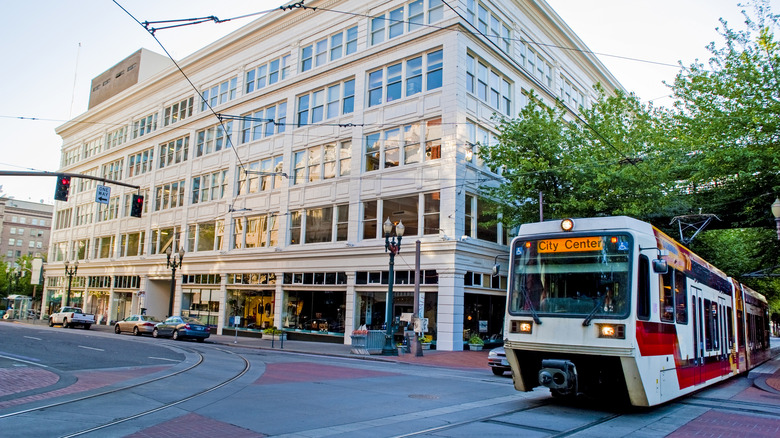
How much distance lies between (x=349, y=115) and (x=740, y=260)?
2616 cm

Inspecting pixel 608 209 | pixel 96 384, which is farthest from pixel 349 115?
pixel 96 384

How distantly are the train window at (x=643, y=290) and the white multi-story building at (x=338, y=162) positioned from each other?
51.8ft

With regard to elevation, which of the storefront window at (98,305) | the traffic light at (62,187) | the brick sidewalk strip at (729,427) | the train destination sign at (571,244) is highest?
the traffic light at (62,187)

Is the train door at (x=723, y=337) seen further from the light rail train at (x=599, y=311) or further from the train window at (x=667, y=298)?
the train window at (x=667, y=298)

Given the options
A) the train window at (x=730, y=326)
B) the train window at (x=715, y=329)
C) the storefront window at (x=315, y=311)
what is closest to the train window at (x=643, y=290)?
the train window at (x=715, y=329)

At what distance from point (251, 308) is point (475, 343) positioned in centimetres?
1609

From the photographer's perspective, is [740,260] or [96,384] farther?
[740,260]

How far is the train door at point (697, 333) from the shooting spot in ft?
36.8

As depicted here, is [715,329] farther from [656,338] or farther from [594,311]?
[594,311]

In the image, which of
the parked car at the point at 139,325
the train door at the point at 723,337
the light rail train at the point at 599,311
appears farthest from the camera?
the parked car at the point at 139,325

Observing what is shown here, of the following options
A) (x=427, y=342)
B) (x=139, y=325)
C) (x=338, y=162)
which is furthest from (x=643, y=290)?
(x=139, y=325)

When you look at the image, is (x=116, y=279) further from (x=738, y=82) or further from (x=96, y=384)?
(x=738, y=82)

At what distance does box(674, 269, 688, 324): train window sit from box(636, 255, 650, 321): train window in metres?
1.66

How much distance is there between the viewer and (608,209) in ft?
75.4
